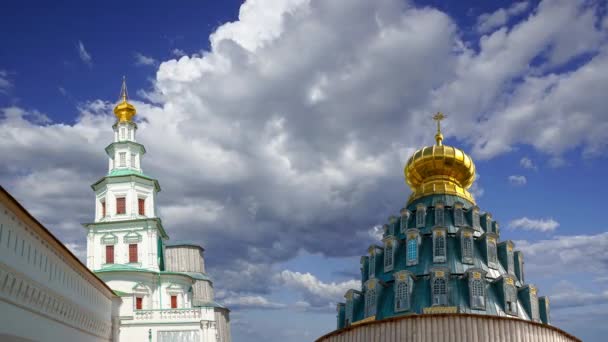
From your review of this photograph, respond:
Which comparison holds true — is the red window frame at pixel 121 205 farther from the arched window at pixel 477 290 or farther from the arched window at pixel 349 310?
the arched window at pixel 477 290

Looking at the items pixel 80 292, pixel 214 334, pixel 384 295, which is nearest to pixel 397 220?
pixel 384 295

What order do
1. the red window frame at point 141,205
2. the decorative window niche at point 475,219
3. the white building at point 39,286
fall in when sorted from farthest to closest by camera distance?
the red window frame at point 141,205 < the decorative window niche at point 475,219 < the white building at point 39,286

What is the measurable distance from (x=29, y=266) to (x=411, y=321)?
12.5 meters

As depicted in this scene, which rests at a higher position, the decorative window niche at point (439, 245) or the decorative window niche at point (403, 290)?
the decorative window niche at point (439, 245)

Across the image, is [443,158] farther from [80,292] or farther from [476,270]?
[80,292]

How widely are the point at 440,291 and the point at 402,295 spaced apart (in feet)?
5.69

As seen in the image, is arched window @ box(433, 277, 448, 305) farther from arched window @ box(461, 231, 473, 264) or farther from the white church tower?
the white church tower

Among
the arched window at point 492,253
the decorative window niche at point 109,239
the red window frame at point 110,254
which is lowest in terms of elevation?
the arched window at point 492,253

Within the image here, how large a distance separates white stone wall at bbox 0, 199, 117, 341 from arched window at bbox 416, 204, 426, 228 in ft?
53.7

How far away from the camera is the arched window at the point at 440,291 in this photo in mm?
30578

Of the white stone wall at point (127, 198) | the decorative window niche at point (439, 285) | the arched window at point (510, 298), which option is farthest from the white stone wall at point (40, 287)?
the arched window at point (510, 298)

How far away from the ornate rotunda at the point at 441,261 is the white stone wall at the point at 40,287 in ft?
41.4

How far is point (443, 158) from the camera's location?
37000 millimetres

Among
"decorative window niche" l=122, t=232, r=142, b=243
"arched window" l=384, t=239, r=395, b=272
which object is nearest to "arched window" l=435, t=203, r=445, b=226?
"arched window" l=384, t=239, r=395, b=272
